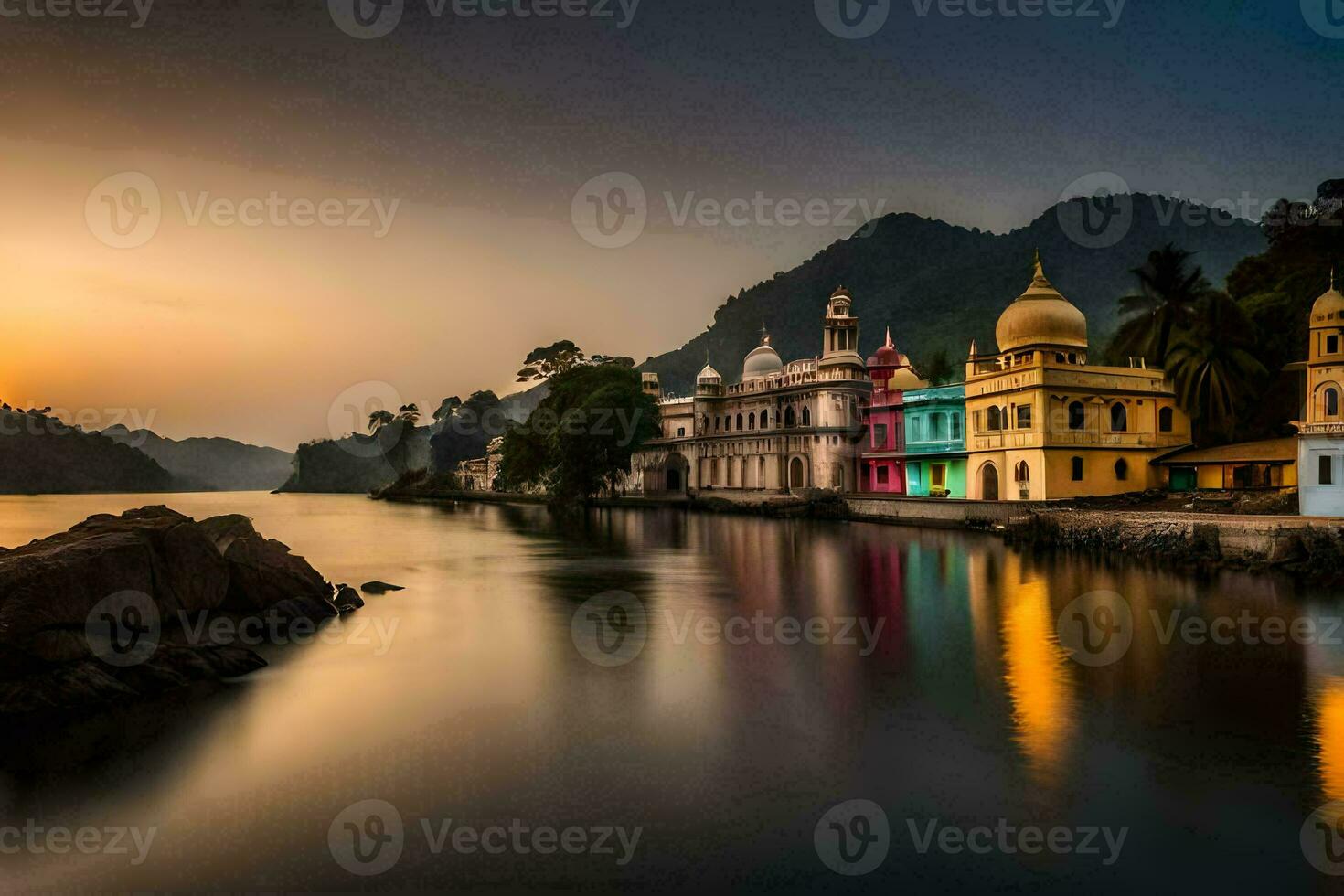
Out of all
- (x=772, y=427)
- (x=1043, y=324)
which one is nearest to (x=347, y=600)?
(x=1043, y=324)

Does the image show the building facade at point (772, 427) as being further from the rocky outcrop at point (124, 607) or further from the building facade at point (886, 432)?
the rocky outcrop at point (124, 607)

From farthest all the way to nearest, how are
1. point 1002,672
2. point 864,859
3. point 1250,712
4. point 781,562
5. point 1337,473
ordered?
point 781,562 → point 1337,473 → point 1002,672 → point 1250,712 → point 864,859

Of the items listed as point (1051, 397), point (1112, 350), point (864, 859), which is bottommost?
point (864, 859)

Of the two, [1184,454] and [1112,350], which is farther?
[1112,350]

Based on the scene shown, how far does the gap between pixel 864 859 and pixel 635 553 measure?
2990 cm

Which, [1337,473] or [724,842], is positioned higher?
[1337,473]

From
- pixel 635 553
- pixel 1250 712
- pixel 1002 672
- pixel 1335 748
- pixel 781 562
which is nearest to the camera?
pixel 1335 748

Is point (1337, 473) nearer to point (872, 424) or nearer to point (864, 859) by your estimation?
point (864, 859)

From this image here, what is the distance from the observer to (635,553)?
127 ft

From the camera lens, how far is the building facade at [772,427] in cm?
6600

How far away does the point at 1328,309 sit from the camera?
30.9 metres

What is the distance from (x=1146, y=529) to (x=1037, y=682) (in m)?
19.2

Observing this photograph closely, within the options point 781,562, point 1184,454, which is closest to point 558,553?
point 781,562

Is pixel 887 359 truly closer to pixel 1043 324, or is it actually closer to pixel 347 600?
pixel 1043 324
